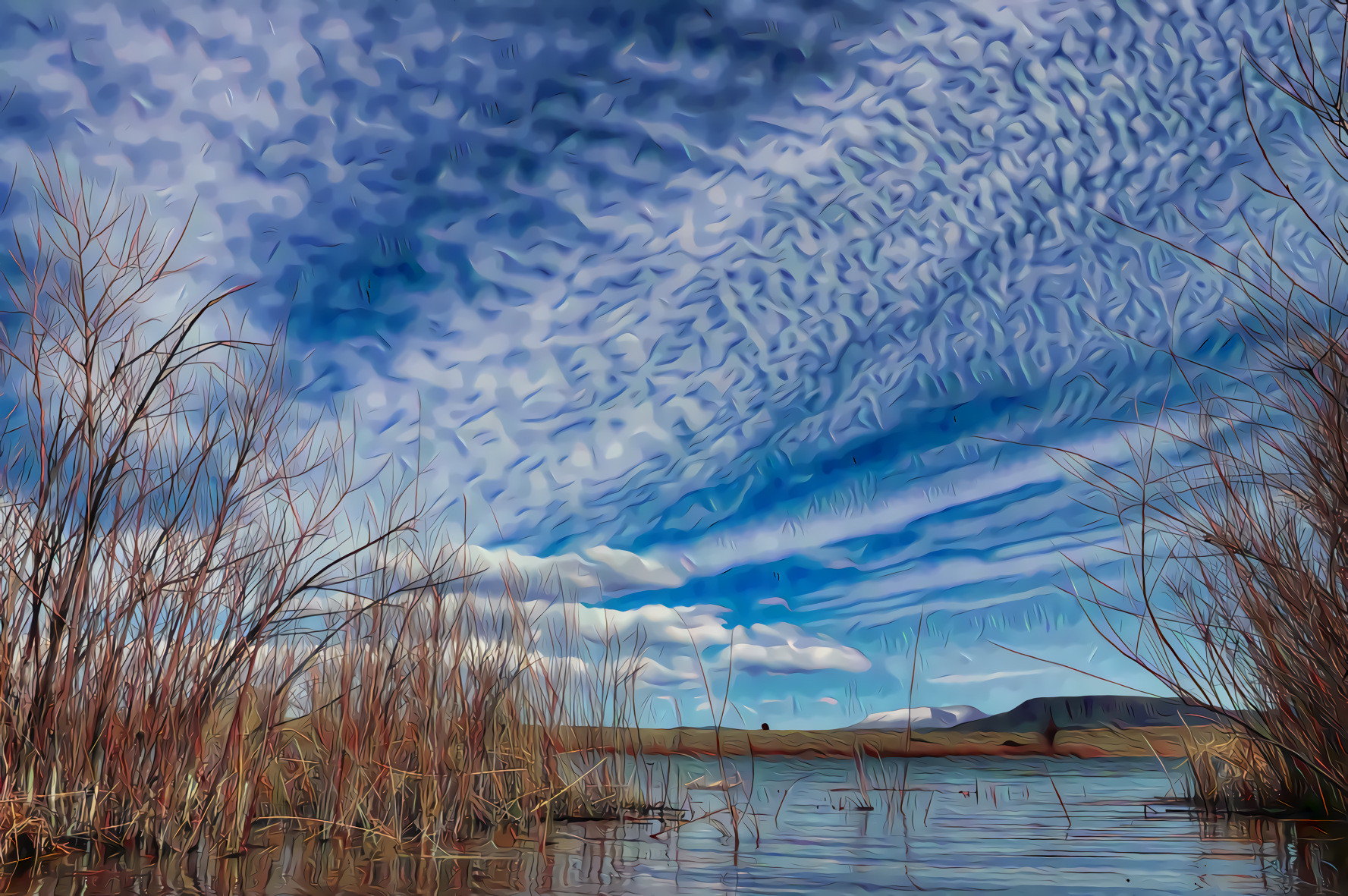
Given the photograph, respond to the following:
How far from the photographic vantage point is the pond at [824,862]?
2801 millimetres

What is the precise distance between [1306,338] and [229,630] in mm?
3927

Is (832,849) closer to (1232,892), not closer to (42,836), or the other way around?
(1232,892)

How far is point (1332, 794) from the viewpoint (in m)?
4.62

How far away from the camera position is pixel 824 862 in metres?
3.45

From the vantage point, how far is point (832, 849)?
3857 millimetres

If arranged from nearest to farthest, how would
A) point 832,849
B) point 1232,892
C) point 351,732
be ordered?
point 1232,892 → point 832,849 → point 351,732

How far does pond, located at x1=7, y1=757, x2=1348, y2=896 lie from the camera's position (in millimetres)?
2801

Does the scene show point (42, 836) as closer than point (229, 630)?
Yes

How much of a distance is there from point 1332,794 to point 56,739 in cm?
599

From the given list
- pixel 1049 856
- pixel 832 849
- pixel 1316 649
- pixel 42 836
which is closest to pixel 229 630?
pixel 42 836

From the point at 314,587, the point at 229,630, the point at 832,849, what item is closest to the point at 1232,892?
the point at 832,849

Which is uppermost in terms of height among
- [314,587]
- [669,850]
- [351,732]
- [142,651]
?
[314,587]

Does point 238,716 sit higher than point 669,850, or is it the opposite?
point 238,716

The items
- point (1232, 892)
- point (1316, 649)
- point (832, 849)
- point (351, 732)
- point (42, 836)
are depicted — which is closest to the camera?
point (1232, 892)
